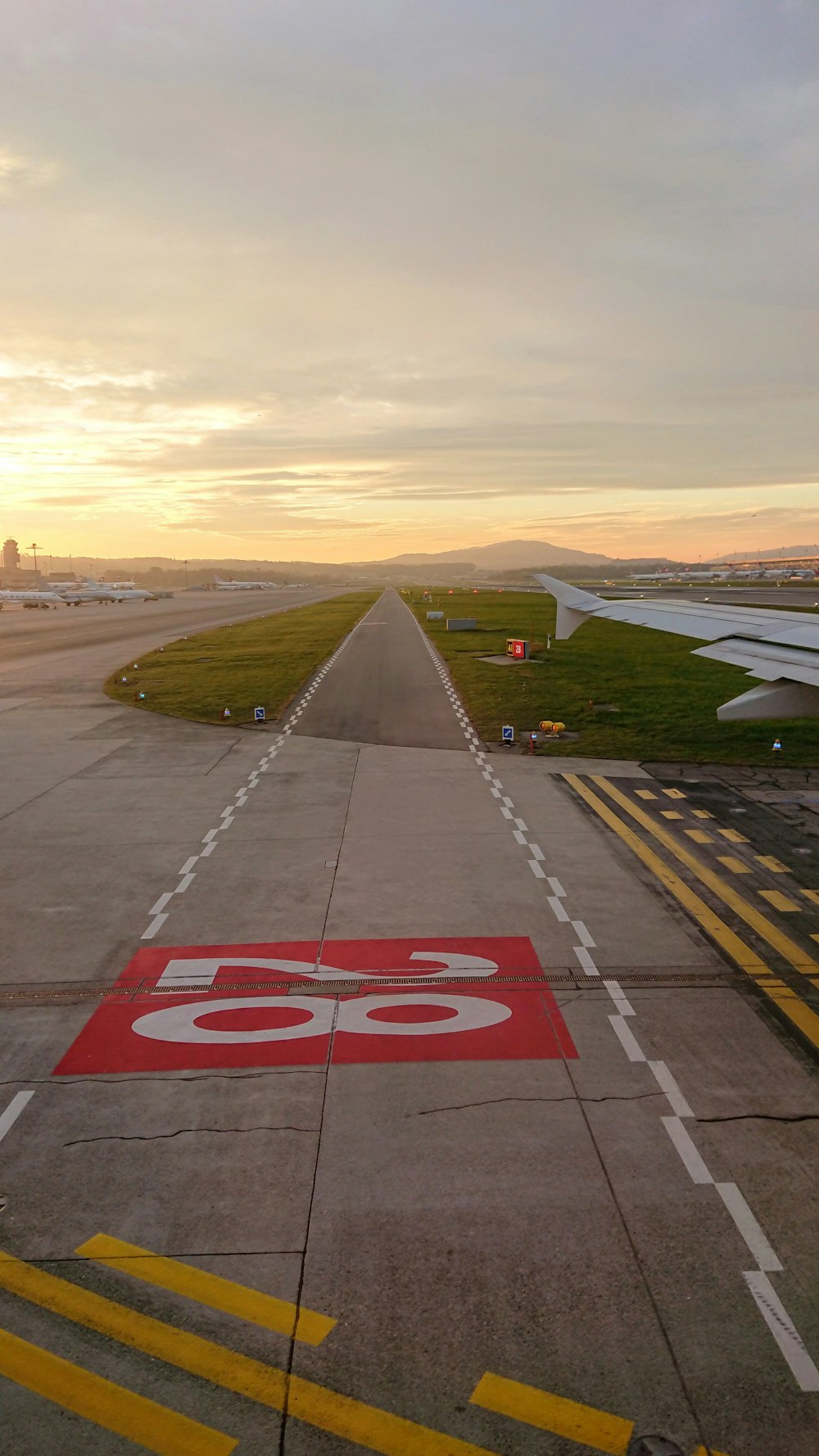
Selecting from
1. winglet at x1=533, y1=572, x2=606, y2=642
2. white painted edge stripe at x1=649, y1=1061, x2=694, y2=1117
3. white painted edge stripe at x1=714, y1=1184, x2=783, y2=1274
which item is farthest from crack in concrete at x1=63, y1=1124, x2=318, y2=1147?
winglet at x1=533, y1=572, x2=606, y2=642

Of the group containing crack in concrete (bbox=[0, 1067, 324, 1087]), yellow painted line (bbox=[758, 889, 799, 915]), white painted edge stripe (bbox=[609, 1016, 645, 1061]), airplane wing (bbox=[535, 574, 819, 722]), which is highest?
airplane wing (bbox=[535, 574, 819, 722])

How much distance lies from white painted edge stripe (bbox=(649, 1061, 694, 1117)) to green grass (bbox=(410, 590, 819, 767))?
1668 centimetres

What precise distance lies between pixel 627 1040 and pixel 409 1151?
3690mm

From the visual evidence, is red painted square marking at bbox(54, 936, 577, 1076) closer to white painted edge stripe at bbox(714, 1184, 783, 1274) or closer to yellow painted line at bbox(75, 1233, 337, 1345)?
white painted edge stripe at bbox(714, 1184, 783, 1274)

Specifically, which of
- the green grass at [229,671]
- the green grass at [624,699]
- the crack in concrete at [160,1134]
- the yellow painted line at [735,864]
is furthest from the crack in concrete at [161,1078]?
the green grass at [229,671]

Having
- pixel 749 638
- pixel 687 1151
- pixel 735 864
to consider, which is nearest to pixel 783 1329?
pixel 687 1151

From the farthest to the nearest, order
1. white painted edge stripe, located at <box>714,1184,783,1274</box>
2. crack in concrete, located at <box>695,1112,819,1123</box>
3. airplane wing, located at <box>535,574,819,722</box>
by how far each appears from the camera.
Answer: airplane wing, located at <box>535,574,819,722</box>
crack in concrete, located at <box>695,1112,819,1123</box>
white painted edge stripe, located at <box>714,1184,783,1274</box>

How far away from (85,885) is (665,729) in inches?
853

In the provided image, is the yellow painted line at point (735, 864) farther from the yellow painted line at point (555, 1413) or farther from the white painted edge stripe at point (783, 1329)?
the yellow painted line at point (555, 1413)

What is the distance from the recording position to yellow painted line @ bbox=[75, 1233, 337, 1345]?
6.73 metres

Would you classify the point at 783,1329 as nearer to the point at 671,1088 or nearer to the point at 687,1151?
the point at 687,1151

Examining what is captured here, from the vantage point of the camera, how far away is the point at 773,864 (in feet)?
55.5

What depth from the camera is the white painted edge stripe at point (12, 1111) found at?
30.2 ft

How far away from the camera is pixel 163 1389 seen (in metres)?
6.26
